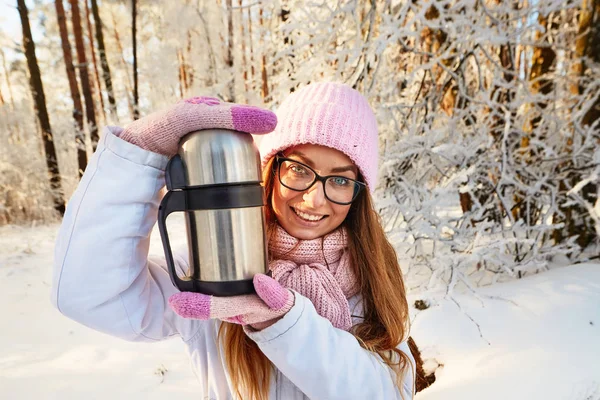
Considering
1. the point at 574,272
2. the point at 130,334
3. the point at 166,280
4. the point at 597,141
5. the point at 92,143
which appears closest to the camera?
the point at 130,334

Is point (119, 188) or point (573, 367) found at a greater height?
point (119, 188)

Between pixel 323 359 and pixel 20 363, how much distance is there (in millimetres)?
3021

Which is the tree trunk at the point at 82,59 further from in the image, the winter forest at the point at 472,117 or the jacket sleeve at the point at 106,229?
the jacket sleeve at the point at 106,229

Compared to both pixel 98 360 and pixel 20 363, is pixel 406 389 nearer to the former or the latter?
pixel 98 360

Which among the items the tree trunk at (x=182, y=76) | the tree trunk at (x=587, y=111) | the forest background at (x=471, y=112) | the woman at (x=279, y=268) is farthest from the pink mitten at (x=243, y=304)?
the tree trunk at (x=182, y=76)

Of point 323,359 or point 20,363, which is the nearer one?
point 323,359

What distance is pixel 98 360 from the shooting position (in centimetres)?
266

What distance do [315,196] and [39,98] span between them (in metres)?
8.34

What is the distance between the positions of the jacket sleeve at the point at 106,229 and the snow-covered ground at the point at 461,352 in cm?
167

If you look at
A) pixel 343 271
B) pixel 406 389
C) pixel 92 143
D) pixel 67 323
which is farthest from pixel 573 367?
pixel 92 143

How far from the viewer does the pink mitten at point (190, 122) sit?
78 centimetres

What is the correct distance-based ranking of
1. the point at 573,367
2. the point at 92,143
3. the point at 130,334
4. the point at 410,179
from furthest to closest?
the point at 92,143 < the point at 410,179 < the point at 573,367 < the point at 130,334

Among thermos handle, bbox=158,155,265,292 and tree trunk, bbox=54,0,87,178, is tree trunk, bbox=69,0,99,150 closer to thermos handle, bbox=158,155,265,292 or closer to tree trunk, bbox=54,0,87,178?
tree trunk, bbox=54,0,87,178

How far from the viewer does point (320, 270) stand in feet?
3.61
